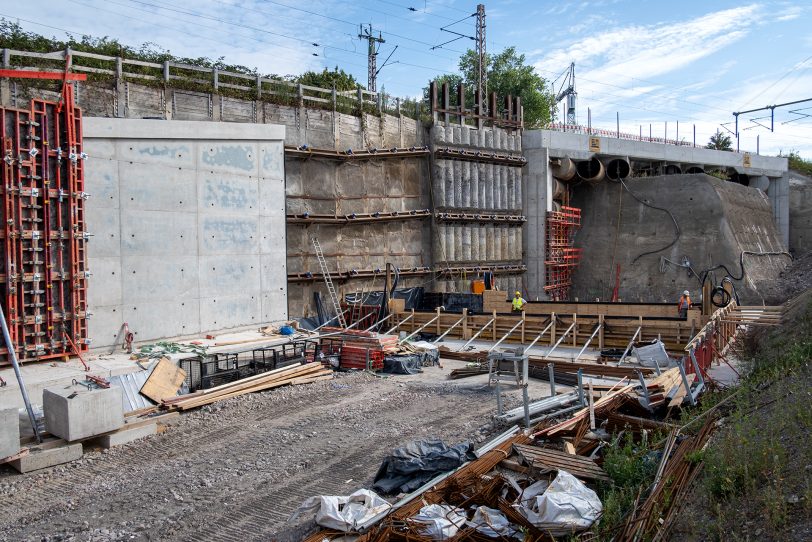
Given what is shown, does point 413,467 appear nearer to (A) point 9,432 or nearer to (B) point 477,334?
(A) point 9,432

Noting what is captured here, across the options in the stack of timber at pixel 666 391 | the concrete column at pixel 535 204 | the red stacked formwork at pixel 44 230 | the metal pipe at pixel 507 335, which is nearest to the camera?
the stack of timber at pixel 666 391

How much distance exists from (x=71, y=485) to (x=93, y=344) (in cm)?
638

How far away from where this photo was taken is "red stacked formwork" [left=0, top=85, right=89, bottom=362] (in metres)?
12.3

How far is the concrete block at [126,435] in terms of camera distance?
10.4m

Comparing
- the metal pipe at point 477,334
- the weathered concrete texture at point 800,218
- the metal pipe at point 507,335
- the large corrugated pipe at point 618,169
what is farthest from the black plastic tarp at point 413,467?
the weathered concrete texture at point 800,218

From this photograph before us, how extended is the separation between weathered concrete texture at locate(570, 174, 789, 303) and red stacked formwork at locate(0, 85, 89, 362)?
2440 centimetres

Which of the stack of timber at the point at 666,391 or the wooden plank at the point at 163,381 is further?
the wooden plank at the point at 163,381

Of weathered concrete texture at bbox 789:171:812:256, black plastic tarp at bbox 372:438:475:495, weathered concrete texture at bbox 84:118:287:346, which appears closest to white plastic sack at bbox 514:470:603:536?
black plastic tarp at bbox 372:438:475:495

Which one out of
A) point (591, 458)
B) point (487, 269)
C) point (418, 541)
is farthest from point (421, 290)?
point (418, 541)

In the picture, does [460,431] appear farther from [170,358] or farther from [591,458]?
[170,358]

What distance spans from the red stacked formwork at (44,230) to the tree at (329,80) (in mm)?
13797

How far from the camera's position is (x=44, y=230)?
12.8 metres

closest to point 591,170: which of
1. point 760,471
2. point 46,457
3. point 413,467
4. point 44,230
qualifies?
point 44,230

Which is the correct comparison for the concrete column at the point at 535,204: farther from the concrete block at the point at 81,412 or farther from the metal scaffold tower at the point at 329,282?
the concrete block at the point at 81,412
